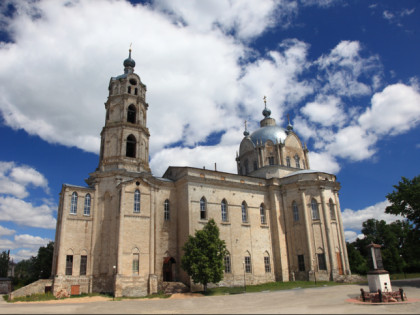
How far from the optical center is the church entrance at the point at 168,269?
1242 inches

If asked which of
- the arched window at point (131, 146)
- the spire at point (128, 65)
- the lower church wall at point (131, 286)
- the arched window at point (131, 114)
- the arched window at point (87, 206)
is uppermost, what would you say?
the spire at point (128, 65)

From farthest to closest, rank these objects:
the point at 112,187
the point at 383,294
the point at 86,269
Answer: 1. the point at 112,187
2. the point at 86,269
3. the point at 383,294

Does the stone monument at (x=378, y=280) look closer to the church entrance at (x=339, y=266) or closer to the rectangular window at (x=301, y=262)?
the rectangular window at (x=301, y=262)

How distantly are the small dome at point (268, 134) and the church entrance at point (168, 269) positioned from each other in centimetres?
2195

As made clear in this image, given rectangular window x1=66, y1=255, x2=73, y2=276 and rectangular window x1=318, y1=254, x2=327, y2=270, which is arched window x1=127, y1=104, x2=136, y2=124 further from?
rectangular window x1=318, y1=254, x2=327, y2=270

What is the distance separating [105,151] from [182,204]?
10250 millimetres

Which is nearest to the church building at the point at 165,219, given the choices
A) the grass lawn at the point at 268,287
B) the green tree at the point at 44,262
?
the grass lawn at the point at 268,287

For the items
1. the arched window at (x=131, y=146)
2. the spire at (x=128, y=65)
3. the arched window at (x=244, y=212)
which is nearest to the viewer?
the arched window at (x=131, y=146)

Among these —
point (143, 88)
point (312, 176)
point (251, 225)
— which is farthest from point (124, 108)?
point (312, 176)

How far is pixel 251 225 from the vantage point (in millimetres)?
36219

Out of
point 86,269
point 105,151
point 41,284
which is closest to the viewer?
point 41,284

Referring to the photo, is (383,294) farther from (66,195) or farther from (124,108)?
(124,108)

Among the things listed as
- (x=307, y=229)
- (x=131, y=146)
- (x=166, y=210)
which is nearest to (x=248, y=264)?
(x=307, y=229)

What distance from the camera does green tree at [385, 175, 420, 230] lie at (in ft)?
98.7
